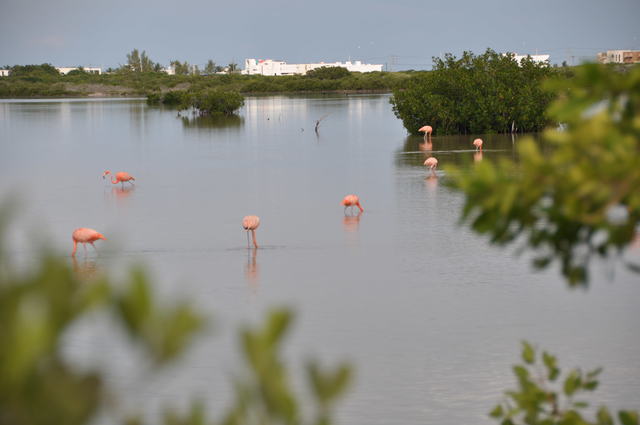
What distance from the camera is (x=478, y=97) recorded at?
33688 mm

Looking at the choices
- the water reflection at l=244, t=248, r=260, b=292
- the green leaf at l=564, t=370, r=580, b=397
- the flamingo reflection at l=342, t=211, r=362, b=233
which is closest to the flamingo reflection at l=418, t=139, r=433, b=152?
the flamingo reflection at l=342, t=211, r=362, b=233

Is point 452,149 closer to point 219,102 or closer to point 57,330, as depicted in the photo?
point 57,330

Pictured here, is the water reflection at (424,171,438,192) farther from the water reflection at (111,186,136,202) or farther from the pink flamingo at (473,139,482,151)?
the water reflection at (111,186,136,202)

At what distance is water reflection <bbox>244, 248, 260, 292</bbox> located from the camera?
11.2 metres

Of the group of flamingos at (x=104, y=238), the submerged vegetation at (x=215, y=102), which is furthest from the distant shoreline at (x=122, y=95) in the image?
the group of flamingos at (x=104, y=238)

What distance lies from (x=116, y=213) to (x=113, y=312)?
16480 mm

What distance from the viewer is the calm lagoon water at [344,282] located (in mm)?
7254

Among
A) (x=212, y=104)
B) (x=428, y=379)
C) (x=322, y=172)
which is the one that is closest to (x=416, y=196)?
(x=322, y=172)

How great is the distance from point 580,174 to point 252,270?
33.1 feet

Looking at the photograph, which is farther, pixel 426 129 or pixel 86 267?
pixel 426 129

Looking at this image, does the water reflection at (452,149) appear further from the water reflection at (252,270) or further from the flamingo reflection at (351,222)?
the water reflection at (252,270)

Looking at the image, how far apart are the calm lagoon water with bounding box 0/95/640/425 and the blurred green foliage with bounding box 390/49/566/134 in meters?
9.17

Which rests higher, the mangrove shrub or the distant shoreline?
the distant shoreline

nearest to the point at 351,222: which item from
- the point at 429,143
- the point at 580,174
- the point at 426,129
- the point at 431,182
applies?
the point at 431,182
